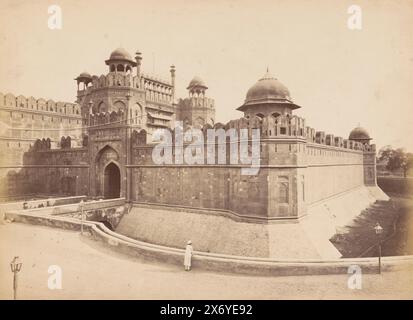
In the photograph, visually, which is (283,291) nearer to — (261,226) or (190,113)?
(261,226)

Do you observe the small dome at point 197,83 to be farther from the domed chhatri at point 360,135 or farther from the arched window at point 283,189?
the arched window at point 283,189

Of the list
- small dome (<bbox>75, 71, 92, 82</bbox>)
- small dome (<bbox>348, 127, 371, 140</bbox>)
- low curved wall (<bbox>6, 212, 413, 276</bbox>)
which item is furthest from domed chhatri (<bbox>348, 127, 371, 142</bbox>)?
small dome (<bbox>75, 71, 92, 82</bbox>)

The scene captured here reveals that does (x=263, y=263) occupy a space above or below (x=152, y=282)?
above

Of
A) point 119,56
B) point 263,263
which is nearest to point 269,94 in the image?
point 263,263

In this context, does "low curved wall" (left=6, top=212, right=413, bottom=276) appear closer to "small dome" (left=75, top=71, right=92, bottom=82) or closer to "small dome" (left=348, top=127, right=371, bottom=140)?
"small dome" (left=75, top=71, right=92, bottom=82)

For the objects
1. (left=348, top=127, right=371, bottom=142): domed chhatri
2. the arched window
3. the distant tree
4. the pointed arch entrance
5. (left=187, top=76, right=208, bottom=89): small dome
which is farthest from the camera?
the distant tree

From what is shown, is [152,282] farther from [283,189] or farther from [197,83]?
[197,83]
